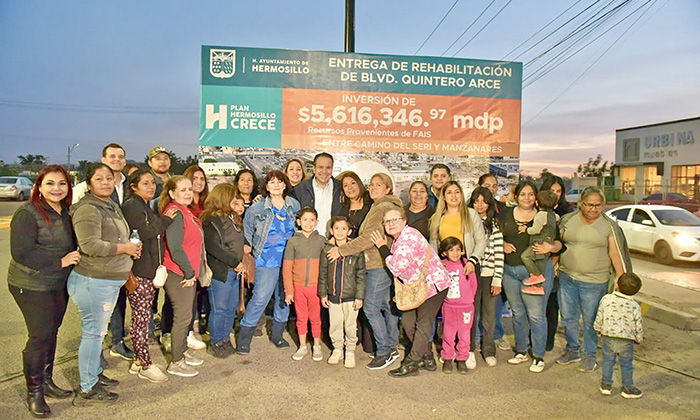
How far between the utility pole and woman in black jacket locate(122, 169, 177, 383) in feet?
15.9

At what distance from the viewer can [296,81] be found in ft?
19.5

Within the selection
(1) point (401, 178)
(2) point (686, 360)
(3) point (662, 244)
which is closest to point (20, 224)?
(1) point (401, 178)

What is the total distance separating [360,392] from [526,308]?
1879mm

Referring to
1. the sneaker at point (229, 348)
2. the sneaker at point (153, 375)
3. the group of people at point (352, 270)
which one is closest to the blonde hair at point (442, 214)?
the group of people at point (352, 270)

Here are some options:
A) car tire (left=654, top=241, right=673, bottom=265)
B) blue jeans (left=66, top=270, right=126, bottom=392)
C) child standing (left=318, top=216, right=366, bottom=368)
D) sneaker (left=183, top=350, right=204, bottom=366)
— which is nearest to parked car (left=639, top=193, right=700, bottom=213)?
Result: car tire (left=654, top=241, right=673, bottom=265)

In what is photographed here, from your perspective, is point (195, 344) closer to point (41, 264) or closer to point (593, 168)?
point (41, 264)

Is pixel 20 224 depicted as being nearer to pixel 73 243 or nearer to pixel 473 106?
pixel 73 243

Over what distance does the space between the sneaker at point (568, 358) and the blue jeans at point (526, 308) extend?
29cm

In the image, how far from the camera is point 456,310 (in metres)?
4.51

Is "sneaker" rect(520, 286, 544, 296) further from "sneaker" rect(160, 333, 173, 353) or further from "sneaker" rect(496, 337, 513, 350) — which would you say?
"sneaker" rect(160, 333, 173, 353)

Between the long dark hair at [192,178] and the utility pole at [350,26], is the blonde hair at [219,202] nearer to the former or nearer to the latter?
the long dark hair at [192,178]

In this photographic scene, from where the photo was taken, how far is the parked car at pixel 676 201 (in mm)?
19028

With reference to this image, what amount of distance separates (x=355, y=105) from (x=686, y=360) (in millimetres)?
4632

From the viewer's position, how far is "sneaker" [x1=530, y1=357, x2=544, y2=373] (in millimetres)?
4500
